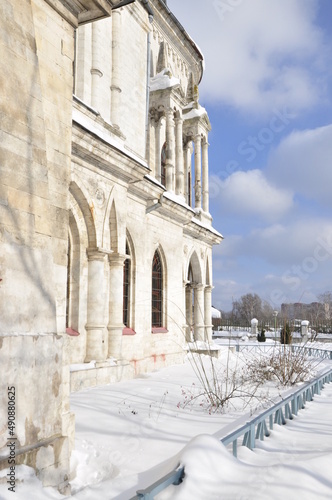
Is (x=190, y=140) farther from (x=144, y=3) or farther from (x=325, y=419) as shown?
(x=325, y=419)

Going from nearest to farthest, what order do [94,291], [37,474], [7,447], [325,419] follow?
1. [7,447]
2. [37,474]
3. [325,419]
4. [94,291]

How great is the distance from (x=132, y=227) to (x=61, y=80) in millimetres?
7230

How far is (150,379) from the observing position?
10656 mm

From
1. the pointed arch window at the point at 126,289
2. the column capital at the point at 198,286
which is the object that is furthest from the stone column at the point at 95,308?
the column capital at the point at 198,286

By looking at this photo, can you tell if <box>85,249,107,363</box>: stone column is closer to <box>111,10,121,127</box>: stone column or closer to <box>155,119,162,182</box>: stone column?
<box>111,10,121,127</box>: stone column

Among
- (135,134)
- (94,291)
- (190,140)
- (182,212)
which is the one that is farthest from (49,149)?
(190,140)

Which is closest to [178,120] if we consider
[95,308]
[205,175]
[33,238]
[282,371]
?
[205,175]

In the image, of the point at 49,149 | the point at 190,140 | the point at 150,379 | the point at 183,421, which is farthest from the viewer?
the point at 190,140

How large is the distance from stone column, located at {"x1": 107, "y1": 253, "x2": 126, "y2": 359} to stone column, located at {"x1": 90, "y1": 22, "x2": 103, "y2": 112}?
149 inches

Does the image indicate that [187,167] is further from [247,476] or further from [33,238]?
[247,476]

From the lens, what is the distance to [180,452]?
4293 mm

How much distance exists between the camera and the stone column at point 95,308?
31.8 ft

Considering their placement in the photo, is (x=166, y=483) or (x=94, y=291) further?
(x=94, y=291)

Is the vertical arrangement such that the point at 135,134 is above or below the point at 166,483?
above
